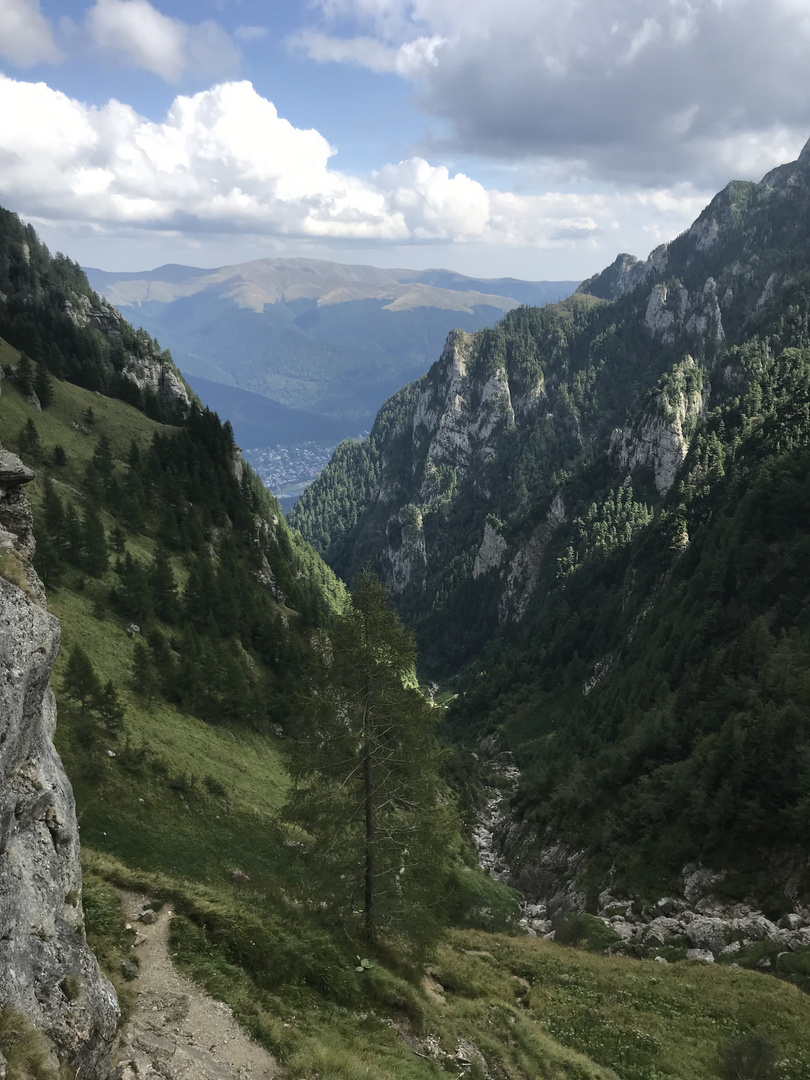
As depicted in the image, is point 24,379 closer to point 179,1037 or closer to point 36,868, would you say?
point 36,868

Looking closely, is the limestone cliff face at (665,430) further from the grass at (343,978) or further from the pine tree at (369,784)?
the pine tree at (369,784)

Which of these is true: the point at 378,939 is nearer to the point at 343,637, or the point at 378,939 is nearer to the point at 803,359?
the point at 343,637

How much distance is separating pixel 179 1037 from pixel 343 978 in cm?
593

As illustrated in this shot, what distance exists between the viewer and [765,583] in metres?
64.4

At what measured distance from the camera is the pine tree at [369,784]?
882 inches

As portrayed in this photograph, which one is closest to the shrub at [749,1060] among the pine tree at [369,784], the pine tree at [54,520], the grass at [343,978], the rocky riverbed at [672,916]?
the grass at [343,978]

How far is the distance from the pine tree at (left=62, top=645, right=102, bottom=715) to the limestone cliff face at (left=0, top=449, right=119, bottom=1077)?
72.3ft

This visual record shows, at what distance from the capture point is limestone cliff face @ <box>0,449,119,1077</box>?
12742 mm

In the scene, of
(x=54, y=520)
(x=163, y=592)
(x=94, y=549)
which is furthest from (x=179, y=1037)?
(x=163, y=592)

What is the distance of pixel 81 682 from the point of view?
120ft

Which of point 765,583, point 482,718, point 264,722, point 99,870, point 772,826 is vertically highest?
point 765,583

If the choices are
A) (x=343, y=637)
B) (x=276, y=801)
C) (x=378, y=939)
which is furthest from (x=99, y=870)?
(x=276, y=801)

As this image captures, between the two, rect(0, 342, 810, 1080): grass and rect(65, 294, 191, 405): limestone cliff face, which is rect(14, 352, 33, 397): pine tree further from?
rect(0, 342, 810, 1080): grass

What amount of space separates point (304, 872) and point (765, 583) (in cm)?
5279
